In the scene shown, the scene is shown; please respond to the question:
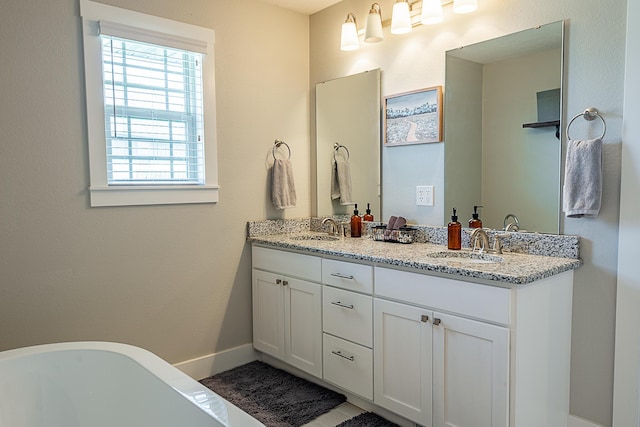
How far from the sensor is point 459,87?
8.19 feet

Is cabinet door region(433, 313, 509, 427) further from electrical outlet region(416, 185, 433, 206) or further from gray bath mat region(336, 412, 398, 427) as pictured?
electrical outlet region(416, 185, 433, 206)

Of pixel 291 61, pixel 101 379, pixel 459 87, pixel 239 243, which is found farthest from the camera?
pixel 291 61

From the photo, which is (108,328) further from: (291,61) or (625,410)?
(625,410)

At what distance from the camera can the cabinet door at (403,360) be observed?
2033 mm

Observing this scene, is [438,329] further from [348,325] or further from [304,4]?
[304,4]

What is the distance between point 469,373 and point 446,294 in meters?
0.33

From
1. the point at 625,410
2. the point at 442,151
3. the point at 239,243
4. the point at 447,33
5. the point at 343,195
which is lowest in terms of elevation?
the point at 625,410

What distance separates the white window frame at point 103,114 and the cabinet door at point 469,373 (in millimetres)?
1639

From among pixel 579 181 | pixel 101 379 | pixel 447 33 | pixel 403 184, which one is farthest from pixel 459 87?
pixel 101 379

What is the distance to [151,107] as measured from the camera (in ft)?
8.69

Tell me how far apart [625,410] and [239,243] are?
224 centimetres

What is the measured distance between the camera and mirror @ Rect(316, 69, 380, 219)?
297 cm

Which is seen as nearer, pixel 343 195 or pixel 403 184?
pixel 403 184

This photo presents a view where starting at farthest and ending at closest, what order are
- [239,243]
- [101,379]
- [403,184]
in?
[239,243] < [403,184] < [101,379]
